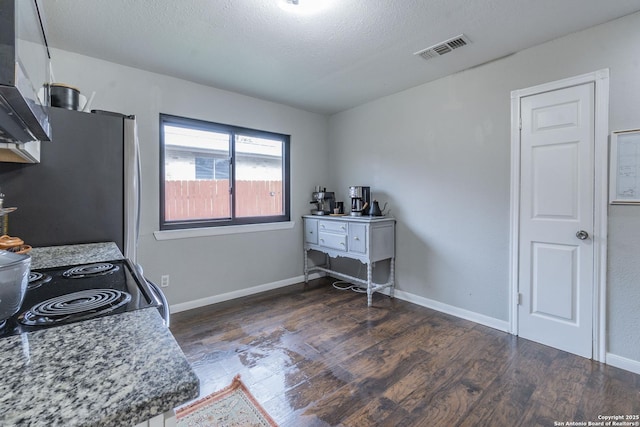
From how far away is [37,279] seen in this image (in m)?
1.13

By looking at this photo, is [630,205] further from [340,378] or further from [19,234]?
[19,234]

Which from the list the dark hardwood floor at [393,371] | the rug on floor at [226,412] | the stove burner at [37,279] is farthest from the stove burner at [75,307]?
the dark hardwood floor at [393,371]

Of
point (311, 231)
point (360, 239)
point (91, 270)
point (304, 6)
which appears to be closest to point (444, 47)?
point (304, 6)

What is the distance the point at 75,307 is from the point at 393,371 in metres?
1.88

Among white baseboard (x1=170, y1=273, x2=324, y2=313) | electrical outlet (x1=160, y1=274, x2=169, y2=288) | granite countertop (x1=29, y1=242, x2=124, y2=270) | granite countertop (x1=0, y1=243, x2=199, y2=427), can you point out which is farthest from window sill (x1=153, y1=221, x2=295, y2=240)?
granite countertop (x1=0, y1=243, x2=199, y2=427)

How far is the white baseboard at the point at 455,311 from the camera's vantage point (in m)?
2.63

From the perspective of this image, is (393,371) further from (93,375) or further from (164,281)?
(164,281)

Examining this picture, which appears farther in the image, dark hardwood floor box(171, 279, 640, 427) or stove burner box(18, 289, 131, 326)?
dark hardwood floor box(171, 279, 640, 427)

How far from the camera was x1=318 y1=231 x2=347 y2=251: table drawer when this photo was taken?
3.42 metres

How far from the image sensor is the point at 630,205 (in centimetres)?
197

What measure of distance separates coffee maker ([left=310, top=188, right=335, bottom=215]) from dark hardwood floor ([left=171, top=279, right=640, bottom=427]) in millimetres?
1467

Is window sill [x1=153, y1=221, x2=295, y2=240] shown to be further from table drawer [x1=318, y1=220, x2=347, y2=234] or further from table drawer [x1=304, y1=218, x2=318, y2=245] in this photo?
table drawer [x1=318, y1=220, x2=347, y2=234]

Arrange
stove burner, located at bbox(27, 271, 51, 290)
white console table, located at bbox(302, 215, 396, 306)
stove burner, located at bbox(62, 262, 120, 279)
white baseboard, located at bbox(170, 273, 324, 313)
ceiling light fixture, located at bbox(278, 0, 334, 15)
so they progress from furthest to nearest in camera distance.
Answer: white console table, located at bbox(302, 215, 396, 306) < white baseboard, located at bbox(170, 273, 324, 313) < ceiling light fixture, located at bbox(278, 0, 334, 15) < stove burner, located at bbox(62, 262, 120, 279) < stove burner, located at bbox(27, 271, 51, 290)

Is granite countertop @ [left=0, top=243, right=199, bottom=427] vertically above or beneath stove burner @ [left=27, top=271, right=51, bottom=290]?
beneath
